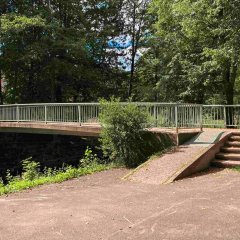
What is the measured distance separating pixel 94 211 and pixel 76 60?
75.9 feet

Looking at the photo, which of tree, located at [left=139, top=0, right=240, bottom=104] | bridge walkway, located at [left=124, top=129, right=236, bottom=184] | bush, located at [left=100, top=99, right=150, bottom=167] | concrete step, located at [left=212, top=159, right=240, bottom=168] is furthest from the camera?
tree, located at [left=139, top=0, right=240, bottom=104]

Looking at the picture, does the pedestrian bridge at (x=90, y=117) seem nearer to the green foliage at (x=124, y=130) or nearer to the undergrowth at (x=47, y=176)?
the green foliage at (x=124, y=130)

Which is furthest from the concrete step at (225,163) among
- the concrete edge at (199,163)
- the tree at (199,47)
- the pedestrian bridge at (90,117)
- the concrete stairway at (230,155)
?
the tree at (199,47)

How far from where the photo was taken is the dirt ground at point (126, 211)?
5891 mm

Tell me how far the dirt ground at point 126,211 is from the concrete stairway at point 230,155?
124 centimetres

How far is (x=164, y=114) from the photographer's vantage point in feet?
47.8

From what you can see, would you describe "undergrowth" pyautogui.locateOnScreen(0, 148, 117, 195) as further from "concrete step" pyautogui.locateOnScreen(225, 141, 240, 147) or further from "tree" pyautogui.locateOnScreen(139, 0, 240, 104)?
"tree" pyautogui.locateOnScreen(139, 0, 240, 104)

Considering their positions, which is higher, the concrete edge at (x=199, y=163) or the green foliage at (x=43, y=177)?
the concrete edge at (x=199, y=163)

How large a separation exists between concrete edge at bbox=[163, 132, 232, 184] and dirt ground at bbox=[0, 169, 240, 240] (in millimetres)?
297

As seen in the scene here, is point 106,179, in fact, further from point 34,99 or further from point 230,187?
point 34,99

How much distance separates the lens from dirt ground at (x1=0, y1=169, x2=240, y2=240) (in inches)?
232

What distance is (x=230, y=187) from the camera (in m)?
8.94

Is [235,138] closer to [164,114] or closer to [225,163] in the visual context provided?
[225,163]

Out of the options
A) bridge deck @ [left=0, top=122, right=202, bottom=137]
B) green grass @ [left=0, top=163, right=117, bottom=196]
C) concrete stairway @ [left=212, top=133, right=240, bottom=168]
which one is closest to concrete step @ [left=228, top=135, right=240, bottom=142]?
concrete stairway @ [left=212, top=133, right=240, bottom=168]
